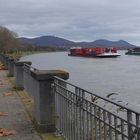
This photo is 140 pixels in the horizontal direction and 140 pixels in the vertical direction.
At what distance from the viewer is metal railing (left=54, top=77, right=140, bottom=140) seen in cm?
445

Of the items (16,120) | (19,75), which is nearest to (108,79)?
(19,75)

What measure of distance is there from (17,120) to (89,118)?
4.53m

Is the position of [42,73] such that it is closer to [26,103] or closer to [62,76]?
[62,76]

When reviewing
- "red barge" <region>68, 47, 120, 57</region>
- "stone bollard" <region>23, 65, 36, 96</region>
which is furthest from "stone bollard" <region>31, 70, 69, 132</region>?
"red barge" <region>68, 47, 120, 57</region>

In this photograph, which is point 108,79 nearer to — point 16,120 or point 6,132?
point 16,120

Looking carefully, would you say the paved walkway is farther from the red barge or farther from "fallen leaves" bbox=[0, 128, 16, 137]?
the red barge

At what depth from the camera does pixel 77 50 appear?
154 m

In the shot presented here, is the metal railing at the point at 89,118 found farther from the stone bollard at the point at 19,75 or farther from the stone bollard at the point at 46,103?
the stone bollard at the point at 19,75

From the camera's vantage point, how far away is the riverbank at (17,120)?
8.61 metres

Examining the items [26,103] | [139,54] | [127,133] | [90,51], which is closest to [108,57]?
[90,51]

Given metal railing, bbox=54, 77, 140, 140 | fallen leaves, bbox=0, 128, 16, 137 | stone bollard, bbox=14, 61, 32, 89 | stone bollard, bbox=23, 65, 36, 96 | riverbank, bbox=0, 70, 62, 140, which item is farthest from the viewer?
stone bollard, bbox=14, 61, 32, 89

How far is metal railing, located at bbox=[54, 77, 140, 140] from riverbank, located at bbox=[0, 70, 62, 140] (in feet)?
2.07

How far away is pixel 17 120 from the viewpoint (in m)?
10.5

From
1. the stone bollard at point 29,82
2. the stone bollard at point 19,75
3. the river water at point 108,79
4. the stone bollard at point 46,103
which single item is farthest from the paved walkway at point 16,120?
the stone bollard at point 19,75
